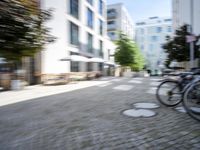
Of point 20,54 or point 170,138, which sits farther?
point 170,138

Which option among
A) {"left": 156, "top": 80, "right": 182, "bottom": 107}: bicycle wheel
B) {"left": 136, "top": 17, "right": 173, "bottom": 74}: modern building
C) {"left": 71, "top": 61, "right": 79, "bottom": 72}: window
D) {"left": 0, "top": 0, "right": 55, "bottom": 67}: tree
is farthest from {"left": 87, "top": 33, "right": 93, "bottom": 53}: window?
{"left": 136, "top": 17, "right": 173, "bottom": 74}: modern building

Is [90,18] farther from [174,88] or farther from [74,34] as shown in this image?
[174,88]

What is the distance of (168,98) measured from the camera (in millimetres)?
5703

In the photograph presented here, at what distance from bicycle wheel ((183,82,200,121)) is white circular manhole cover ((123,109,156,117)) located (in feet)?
2.62

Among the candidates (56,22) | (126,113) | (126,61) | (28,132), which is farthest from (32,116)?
(126,61)

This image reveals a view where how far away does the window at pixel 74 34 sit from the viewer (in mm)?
20781

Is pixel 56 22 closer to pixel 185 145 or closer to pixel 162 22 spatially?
pixel 185 145

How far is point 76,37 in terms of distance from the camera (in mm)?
21875

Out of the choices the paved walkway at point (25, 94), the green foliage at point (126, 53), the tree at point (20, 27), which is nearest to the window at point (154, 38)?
the green foliage at point (126, 53)

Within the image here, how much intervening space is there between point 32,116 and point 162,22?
235 ft

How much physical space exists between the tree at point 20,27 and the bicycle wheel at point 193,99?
3.28 meters

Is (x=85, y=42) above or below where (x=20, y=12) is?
above

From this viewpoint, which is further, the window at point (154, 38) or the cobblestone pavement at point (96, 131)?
the window at point (154, 38)

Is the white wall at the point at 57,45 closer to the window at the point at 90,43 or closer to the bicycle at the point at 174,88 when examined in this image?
the window at the point at 90,43
